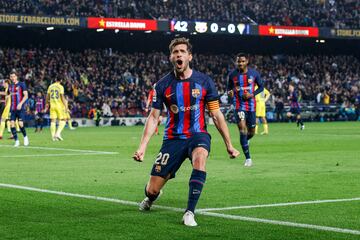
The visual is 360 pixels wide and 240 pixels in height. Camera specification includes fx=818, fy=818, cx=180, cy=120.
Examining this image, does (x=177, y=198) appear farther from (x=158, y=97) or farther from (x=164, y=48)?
(x=164, y=48)

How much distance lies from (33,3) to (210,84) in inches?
1718

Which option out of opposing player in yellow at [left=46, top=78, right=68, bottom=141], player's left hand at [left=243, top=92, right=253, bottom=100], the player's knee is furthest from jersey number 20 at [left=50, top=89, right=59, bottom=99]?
the player's knee

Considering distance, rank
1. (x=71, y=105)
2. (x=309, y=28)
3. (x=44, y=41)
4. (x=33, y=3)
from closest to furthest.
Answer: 1. (x=71, y=105)
2. (x=33, y=3)
3. (x=44, y=41)
4. (x=309, y=28)

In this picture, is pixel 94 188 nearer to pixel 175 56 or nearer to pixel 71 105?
pixel 175 56

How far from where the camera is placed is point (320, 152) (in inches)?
867

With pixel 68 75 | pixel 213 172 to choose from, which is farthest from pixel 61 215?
pixel 68 75

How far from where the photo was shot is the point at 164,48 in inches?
2429

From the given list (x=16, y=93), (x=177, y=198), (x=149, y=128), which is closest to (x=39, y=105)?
(x=16, y=93)

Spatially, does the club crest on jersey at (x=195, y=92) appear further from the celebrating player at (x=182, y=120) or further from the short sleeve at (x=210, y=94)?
the short sleeve at (x=210, y=94)

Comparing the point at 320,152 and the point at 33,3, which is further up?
the point at 33,3

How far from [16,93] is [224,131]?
17.7m

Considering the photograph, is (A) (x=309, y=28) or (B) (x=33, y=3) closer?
(B) (x=33, y=3)

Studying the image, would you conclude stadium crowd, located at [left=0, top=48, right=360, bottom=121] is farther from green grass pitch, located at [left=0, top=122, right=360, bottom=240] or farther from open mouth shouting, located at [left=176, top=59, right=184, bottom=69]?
open mouth shouting, located at [left=176, top=59, right=184, bottom=69]

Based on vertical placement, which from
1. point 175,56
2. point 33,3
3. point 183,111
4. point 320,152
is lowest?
point 320,152
